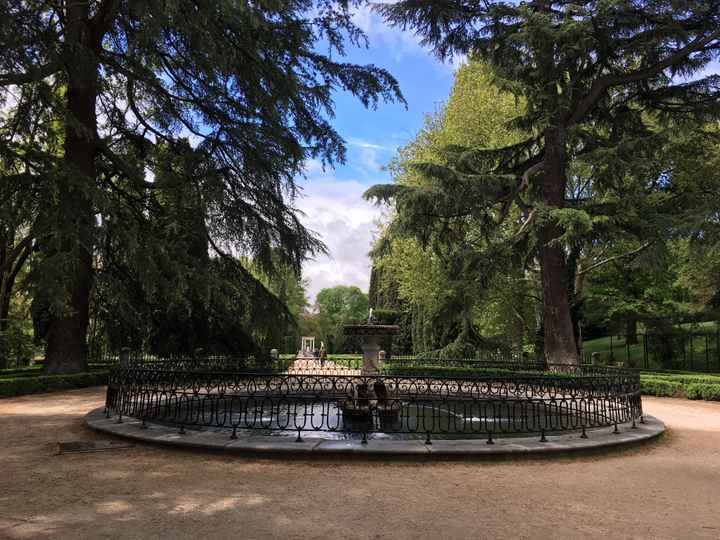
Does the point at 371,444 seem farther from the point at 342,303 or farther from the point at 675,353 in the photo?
the point at 342,303

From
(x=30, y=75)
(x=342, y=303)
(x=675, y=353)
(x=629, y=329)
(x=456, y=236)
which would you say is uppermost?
(x=342, y=303)

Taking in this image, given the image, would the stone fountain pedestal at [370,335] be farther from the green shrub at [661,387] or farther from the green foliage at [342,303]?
the green foliage at [342,303]

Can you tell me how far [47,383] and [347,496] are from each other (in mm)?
12321

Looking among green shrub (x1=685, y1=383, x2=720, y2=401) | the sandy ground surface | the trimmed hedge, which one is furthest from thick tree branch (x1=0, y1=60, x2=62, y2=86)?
green shrub (x1=685, y1=383, x2=720, y2=401)

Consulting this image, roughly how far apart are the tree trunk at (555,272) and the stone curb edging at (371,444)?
913 centimetres

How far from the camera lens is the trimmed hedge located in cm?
1282

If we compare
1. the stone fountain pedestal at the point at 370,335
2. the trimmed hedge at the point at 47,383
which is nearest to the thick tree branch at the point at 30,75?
the trimmed hedge at the point at 47,383

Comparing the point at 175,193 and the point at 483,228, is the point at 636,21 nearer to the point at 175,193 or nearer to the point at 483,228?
A: the point at 483,228

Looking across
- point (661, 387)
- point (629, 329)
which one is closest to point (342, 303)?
point (629, 329)

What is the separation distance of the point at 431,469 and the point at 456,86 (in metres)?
23.8

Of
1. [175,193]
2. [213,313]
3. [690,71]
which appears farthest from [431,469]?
[690,71]

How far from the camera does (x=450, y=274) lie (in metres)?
18.2

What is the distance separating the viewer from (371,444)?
22.5ft

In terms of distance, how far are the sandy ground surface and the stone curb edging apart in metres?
0.15
